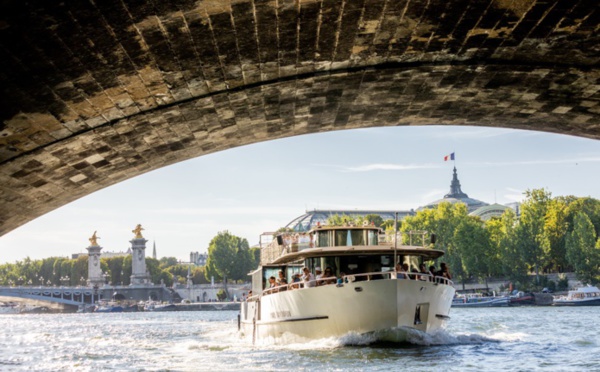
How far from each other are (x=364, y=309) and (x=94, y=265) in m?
156

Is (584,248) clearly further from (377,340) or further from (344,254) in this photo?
(377,340)

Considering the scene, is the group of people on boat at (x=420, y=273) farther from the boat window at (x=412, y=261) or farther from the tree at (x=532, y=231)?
the tree at (x=532, y=231)

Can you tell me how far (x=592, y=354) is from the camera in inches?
1044

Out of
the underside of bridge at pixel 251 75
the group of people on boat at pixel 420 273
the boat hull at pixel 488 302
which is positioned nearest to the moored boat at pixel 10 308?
the boat hull at pixel 488 302

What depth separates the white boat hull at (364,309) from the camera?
88.8ft

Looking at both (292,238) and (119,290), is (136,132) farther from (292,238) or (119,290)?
(119,290)

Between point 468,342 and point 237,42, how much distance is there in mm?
23583

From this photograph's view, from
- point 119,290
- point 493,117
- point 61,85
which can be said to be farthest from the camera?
point 119,290

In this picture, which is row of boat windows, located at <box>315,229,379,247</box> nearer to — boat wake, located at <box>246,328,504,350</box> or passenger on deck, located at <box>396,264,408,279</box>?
passenger on deck, located at <box>396,264,408,279</box>

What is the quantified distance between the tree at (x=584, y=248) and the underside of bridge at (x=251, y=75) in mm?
72512

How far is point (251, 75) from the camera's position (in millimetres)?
11945

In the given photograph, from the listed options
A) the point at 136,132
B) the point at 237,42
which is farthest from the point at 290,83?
the point at 136,132

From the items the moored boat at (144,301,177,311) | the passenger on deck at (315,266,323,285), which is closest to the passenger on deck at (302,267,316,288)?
the passenger on deck at (315,266,323,285)

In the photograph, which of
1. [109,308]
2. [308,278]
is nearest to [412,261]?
[308,278]
